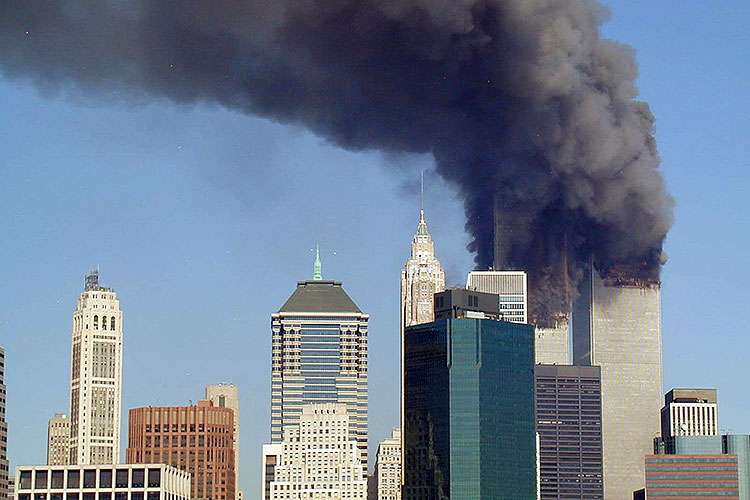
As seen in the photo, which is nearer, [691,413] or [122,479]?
[122,479]

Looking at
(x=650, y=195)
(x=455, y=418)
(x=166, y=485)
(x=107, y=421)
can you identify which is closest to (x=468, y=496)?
(x=455, y=418)

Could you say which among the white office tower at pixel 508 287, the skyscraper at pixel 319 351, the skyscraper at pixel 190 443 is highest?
the white office tower at pixel 508 287

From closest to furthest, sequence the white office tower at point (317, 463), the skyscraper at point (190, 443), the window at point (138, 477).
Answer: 1. the window at point (138, 477)
2. the skyscraper at point (190, 443)
3. the white office tower at point (317, 463)

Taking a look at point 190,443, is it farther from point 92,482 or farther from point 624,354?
point 624,354

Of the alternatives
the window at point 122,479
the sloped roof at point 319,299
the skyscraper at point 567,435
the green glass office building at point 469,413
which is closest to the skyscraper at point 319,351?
the sloped roof at point 319,299

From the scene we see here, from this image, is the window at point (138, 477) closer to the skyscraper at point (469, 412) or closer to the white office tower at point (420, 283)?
the skyscraper at point (469, 412)

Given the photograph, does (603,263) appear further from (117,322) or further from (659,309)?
(117,322)

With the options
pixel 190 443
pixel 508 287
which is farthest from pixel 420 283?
pixel 190 443
